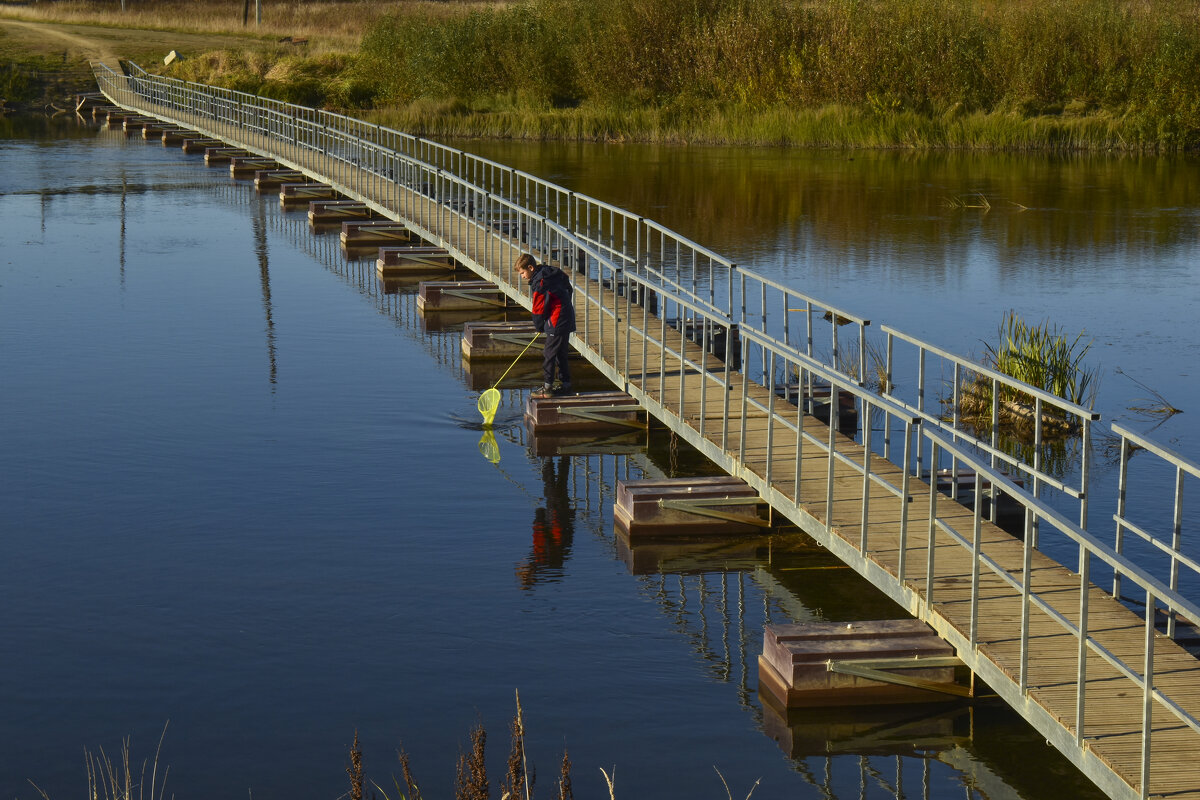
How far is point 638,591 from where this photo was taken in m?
11.3

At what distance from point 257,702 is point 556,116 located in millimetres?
40292

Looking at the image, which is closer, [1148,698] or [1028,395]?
[1148,698]

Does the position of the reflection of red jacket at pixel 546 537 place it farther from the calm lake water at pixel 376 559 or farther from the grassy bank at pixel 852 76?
the grassy bank at pixel 852 76

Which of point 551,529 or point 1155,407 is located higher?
point 1155,407

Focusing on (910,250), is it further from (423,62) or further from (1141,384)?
(423,62)

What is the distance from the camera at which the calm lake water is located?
8.81 metres

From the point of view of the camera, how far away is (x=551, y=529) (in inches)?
504

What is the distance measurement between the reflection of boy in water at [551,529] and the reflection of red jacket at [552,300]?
1.40 m

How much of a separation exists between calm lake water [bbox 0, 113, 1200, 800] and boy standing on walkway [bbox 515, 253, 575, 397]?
1042 millimetres

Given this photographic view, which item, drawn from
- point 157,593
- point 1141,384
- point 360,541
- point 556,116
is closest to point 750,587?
point 360,541

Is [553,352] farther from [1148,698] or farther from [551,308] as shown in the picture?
[1148,698]

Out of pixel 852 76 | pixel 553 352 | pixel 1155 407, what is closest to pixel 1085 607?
pixel 553 352

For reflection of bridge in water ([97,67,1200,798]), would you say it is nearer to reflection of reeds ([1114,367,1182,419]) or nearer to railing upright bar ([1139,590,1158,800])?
railing upright bar ([1139,590,1158,800])

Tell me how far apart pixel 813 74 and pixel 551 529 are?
34.4 metres
